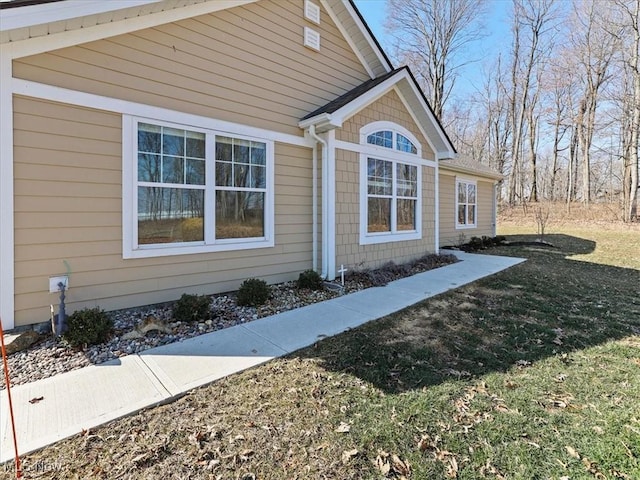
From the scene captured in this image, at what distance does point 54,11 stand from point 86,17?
428 mm

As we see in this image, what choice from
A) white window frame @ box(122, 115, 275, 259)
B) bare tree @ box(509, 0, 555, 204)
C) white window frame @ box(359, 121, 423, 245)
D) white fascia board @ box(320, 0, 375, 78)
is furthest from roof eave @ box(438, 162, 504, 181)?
bare tree @ box(509, 0, 555, 204)

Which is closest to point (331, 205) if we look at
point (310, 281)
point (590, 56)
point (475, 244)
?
point (310, 281)

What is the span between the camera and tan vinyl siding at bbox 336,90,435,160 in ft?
24.7

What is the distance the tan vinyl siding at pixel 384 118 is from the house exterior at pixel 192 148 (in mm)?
42

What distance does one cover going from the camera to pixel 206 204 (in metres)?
5.80

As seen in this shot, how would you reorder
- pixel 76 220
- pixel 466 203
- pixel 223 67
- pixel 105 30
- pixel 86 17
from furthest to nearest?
pixel 466 203 < pixel 223 67 < pixel 105 30 < pixel 76 220 < pixel 86 17

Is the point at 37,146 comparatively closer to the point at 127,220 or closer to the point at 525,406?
the point at 127,220

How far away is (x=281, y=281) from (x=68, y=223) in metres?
3.71

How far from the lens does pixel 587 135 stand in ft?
84.8

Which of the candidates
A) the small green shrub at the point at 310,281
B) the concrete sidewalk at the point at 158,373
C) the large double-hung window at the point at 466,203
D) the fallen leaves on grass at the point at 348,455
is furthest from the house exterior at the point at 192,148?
the large double-hung window at the point at 466,203

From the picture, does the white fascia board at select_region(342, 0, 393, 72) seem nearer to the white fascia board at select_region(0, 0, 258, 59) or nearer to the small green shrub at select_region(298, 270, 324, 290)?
the white fascia board at select_region(0, 0, 258, 59)

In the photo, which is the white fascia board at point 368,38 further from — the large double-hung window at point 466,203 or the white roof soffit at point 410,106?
the large double-hung window at point 466,203

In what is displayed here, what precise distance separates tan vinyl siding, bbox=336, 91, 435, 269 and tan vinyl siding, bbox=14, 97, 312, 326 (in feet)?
10.5

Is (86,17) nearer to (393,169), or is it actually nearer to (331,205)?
(331,205)
